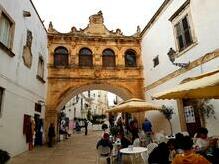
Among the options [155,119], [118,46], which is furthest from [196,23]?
[118,46]

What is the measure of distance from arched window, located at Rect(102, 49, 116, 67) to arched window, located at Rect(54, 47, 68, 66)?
291 cm

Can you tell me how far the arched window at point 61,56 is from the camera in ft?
55.3

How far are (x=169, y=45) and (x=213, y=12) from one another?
3969 mm

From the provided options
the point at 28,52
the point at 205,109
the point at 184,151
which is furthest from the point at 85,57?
the point at 184,151

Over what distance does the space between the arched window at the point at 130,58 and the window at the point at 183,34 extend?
5.99 meters

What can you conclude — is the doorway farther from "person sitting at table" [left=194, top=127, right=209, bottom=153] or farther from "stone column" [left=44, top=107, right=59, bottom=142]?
"stone column" [left=44, top=107, right=59, bottom=142]

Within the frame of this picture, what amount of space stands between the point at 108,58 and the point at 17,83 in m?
8.44

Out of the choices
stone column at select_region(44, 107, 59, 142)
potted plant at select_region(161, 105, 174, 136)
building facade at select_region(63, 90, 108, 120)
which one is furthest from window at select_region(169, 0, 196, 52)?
building facade at select_region(63, 90, 108, 120)

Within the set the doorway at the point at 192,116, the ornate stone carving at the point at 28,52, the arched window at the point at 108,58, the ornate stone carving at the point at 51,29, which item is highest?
the ornate stone carving at the point at 51,29

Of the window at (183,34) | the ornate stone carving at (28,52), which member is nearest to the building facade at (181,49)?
the window at (183,34)

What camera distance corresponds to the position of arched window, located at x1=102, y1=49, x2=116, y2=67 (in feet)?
56.8

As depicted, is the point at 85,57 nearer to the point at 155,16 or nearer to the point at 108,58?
the point at 108,58

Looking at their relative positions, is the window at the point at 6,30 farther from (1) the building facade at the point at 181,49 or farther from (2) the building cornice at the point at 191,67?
(2) the building cornice at the point at 191,67

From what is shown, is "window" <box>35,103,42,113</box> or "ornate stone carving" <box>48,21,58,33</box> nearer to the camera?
"window" <box>35,103,42,113</box>
